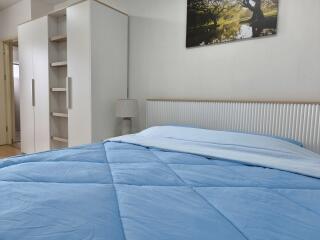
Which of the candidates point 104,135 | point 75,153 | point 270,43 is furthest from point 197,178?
point 104,135

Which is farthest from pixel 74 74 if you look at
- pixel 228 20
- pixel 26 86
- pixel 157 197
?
pixel 157 197

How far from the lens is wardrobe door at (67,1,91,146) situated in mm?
2682

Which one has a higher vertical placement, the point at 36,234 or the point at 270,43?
the point at 270,43

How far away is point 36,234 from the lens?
0.62 meters

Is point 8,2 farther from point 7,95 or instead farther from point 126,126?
point 126,126

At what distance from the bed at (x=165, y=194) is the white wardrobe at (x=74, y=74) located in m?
1.29

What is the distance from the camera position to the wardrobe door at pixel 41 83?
3242 millimetres

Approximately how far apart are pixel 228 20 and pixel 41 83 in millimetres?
2609

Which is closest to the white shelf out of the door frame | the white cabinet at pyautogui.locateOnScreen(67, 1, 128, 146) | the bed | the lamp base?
the white cabinet at pyautogui.locateOnScreen(67, 1, 128, 146)

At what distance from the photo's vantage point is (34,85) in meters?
3.46

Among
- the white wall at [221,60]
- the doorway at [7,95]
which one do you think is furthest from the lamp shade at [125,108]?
the doorway at [7,95]

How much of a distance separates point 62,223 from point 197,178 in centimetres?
62

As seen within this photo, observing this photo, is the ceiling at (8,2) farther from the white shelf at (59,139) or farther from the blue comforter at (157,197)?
the blue comforter at (157,197)

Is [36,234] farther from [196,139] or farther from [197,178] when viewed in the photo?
[196,139]
